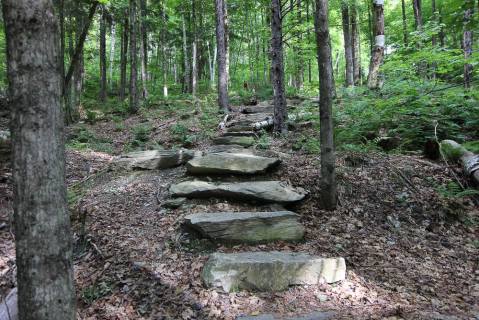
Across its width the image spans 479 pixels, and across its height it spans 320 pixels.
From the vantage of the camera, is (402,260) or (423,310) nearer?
(423,310)

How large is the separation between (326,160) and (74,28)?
1666 cm

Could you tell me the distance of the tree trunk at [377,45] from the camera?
1086 centimetres

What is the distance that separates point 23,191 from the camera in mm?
2551

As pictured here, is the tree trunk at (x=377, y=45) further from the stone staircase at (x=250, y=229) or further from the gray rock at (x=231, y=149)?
the stone staircase at (x=250, y=229)

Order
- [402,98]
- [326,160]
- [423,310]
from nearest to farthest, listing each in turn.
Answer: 1. [423,310]
2. [326,160]
3. [402,98]

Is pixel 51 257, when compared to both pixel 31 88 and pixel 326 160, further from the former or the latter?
pixel 326 160

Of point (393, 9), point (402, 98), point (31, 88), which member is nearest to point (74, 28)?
point (402, 98)

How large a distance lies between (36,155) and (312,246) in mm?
3944

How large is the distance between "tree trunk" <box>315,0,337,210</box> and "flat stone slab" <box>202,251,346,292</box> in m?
1.56

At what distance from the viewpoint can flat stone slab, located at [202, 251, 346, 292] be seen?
4.34m

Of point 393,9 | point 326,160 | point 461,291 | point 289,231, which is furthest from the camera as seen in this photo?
point 393,9

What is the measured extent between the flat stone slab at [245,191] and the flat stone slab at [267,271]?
1.53m

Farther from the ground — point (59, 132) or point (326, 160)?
point (59, 132)

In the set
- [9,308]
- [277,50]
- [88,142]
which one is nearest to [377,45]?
[277,50]
